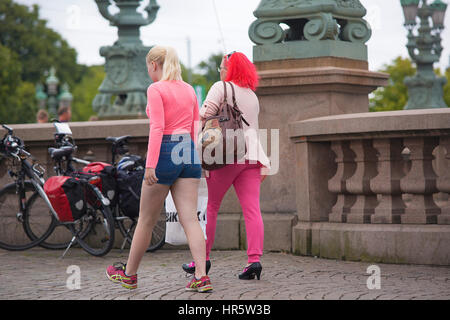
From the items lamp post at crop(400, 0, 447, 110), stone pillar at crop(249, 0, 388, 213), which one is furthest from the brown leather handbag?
lamp post at crop(400, 0, 447, 110)

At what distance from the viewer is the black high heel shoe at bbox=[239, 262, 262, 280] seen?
6816 mm

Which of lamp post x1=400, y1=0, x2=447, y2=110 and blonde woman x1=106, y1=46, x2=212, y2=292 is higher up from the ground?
lamp post x1=400, y1=0, x2=447, y2=110

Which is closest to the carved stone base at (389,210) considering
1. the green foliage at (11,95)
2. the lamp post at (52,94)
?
the lamp post at (52,94)

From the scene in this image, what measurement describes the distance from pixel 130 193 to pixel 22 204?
4.34 ft

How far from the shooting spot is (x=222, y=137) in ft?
21.9

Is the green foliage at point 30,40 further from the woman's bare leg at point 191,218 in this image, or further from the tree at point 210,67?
the woman's bare leg at point 191,218

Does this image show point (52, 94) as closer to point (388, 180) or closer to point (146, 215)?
point (388, 180)

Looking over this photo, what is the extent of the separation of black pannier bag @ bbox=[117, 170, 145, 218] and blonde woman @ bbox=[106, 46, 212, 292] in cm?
216

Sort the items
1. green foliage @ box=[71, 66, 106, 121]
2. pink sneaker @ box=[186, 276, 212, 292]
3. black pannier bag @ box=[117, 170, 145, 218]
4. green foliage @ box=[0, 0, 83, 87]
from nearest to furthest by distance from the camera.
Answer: pink sneaker @ box=[186, 276, 212, 292] < black pannier bag @ box=[117, 170, 145, 218] < green foliage @ box=[0, 0, 83, 87] < green foliage @ box=[71, 66, 106, 121]

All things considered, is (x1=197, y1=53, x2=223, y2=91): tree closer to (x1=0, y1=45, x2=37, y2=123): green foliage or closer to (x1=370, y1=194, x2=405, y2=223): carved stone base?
(x1=0, y1=45, x2=37, y2=123): green foliage

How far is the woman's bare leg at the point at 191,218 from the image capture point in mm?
6270

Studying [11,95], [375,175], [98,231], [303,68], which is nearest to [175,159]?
[375,175]
